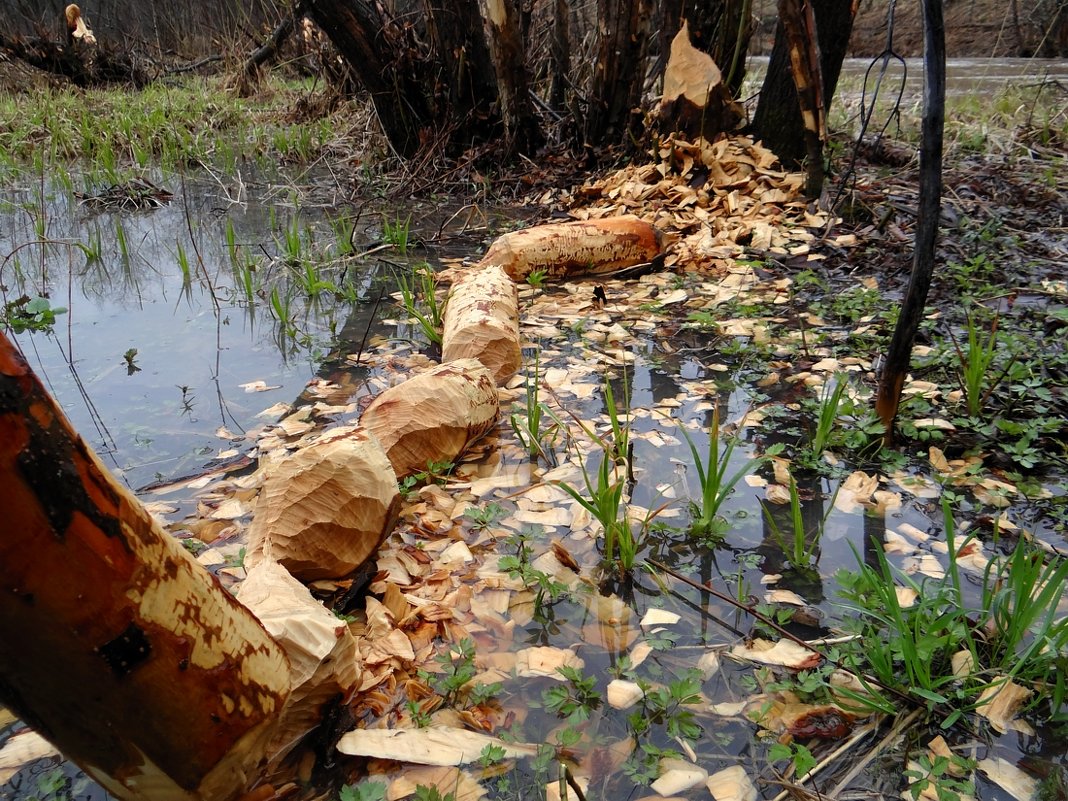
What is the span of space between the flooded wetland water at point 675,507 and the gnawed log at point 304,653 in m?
0.11

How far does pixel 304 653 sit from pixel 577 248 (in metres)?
2.82

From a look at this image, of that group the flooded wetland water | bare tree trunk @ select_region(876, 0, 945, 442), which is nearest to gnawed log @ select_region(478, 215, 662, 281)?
the flooded wetland water

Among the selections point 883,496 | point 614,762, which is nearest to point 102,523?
point 614,762

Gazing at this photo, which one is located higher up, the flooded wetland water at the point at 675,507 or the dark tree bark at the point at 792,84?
the dark tree bark at the point at 792,84

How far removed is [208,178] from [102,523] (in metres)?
6.13

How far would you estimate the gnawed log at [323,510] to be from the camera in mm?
1577

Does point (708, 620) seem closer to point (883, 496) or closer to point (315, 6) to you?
point (883, 496)

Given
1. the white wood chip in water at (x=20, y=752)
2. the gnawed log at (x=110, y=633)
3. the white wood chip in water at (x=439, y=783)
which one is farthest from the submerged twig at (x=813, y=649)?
the white wood chip in water at (x=20, y=752)

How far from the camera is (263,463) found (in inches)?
85.3

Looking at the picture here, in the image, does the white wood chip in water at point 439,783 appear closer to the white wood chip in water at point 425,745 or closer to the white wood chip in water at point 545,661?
the white wood chip in water at point 425,745

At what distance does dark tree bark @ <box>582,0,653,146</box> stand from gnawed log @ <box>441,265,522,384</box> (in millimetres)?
2732

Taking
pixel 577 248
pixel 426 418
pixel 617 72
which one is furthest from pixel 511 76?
pixel 426 418

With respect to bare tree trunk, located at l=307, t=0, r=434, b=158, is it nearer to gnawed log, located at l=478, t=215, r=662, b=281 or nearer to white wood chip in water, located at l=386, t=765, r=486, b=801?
gnawed log, located at l=478, t=215, r=662, b=281

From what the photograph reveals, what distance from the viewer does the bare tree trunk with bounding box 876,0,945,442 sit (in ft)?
5.24
